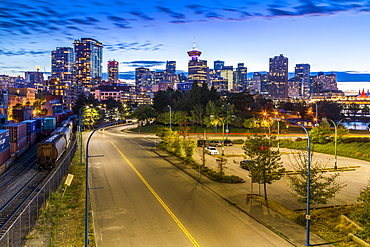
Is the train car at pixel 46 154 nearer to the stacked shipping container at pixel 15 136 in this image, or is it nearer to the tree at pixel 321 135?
the stacked shipping container at pixel 15 136

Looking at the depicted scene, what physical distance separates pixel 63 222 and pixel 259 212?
1400 cm

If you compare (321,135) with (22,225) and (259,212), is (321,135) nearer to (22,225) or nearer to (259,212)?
(259,212)

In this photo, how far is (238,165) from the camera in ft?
144

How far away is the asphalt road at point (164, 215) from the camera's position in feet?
61.5

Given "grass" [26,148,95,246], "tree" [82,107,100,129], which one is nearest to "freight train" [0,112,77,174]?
"grass" [26,148,95,246]

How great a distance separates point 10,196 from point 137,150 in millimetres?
30371

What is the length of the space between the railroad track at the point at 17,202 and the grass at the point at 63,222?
75.4 inches

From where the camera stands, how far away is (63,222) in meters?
21.4

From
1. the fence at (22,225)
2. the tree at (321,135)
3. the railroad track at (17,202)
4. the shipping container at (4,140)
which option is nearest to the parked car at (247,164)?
the fence at (22,225)

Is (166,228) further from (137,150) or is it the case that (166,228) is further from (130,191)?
(137,150)

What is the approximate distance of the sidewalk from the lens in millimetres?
19203

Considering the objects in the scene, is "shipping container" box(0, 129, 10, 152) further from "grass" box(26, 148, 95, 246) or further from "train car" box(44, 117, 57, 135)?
"train car" box(44, 117, 57, 135)

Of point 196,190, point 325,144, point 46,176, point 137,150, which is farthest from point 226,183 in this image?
point 325,144

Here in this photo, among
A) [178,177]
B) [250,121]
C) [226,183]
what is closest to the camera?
[226,183]
